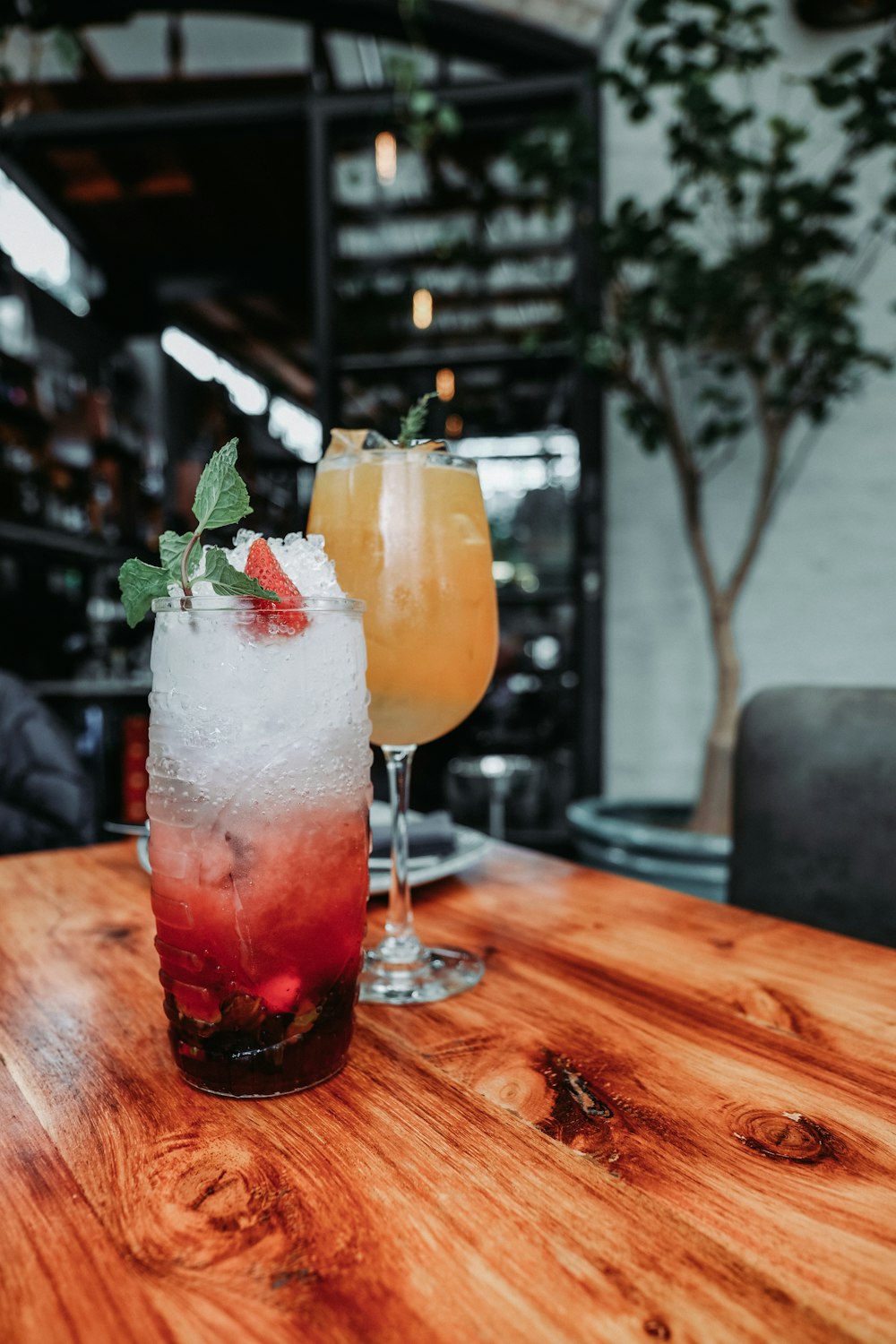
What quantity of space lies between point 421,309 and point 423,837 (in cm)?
282

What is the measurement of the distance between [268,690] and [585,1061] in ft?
0.87

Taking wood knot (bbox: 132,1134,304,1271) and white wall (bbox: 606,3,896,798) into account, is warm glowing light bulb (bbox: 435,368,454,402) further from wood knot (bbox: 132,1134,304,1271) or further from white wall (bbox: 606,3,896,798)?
wood knot (bbox: 132,1134,304,1271)

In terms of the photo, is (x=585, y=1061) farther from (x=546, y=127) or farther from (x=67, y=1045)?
(x=546, y=127)

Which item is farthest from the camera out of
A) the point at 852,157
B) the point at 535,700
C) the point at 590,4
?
the point at 535,700

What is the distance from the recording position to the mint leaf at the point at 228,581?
17.8 inches

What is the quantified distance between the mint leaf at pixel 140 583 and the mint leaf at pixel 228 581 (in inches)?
1.7

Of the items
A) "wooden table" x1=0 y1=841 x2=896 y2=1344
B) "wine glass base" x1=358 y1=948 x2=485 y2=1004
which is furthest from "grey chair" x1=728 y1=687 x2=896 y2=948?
"wine glass base" x1=358 y1=948 x2=485 y2=1004

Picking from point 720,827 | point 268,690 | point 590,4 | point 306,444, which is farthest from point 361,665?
point 306,444

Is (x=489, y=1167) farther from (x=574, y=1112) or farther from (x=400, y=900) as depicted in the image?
(x=400, y=900)

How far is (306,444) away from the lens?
6602mm

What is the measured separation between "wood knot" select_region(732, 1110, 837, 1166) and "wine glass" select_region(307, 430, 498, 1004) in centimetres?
24

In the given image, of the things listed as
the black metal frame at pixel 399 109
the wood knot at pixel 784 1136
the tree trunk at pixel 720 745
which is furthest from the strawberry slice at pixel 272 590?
the black metal frame at pixel 399 109

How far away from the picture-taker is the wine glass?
2.22 ft

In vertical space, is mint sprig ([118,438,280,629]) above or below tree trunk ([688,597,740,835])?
above
